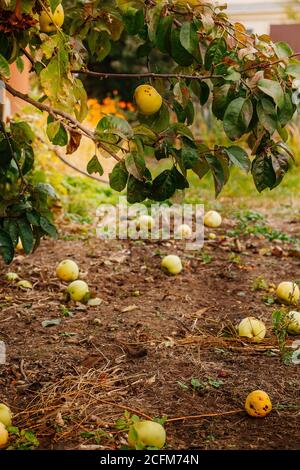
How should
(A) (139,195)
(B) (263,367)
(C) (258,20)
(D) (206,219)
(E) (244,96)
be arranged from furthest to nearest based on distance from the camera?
1. (C) (258,20)
2. (D) (206,219)
3. (B) (263,367)
4. (A) (139,195)
5. (E) (244,96)

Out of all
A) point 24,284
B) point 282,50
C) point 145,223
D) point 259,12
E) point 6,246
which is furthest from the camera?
point 259,12

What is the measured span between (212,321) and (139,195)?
106 cm

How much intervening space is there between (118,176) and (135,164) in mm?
101

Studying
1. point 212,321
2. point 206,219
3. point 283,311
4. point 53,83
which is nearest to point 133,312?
point 212,321

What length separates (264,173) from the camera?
227 centimetres

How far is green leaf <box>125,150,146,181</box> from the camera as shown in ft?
7.23

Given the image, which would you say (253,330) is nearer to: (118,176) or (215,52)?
(118,176)

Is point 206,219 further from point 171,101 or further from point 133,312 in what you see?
point 171,101

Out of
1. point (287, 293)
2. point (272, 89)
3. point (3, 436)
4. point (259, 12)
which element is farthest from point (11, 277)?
point (259, 12)

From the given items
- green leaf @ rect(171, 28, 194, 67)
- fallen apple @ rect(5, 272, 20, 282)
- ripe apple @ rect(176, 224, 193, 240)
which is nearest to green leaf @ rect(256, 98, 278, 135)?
green leaf @ rect(171, 28, 194, 67)

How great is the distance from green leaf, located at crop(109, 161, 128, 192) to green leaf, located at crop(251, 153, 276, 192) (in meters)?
0.45

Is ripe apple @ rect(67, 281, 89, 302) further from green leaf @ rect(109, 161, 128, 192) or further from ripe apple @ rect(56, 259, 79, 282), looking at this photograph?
green leaf @ rect(109, 161, 128, 192)

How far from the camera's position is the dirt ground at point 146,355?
2.15m

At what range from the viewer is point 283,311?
10.4ft
